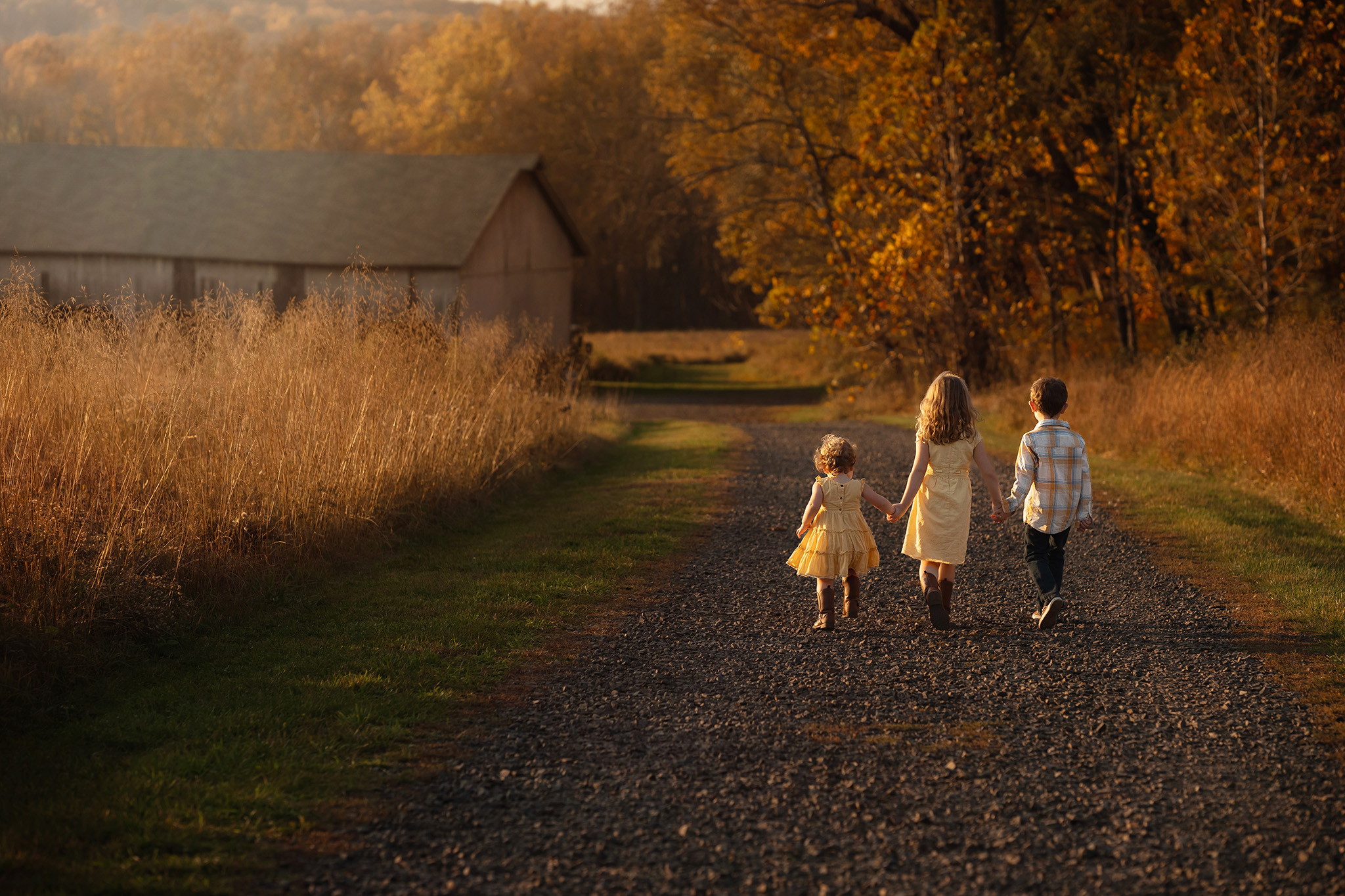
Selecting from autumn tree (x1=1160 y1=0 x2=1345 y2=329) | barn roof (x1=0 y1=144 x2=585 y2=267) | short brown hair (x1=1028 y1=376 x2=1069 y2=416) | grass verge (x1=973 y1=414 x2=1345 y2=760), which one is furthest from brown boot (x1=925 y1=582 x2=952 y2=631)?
barn roof (x1=0 y1=144 x2=585 y2=267)

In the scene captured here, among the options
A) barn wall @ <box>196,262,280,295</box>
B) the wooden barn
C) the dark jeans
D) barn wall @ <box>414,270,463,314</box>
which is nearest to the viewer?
the dark jeans

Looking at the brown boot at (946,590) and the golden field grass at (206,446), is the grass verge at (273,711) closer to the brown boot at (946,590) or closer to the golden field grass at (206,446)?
the golden field grass at (206,446)

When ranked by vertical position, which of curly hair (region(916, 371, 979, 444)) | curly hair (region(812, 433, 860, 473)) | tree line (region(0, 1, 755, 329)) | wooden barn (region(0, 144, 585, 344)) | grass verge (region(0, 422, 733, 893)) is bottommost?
grass verge (region(0, 422, 733, 893))

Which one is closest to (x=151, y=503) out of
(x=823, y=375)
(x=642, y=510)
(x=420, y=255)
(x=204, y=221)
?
(x=642, y=510)

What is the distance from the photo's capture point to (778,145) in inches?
1109

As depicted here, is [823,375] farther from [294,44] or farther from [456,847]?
[294,44]

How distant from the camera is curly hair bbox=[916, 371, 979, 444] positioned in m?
6.45

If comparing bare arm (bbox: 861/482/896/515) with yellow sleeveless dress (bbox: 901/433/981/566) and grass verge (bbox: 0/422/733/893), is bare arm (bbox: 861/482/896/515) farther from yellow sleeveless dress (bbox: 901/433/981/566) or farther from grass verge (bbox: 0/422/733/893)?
grass verge (bbox: 0/422/733/893)

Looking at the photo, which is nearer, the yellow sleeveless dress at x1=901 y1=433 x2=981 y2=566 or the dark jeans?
the yellow sleeveless dress at x1=901 y1=433 x2=981 y2=566

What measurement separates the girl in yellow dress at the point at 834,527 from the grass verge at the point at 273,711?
4.97 feet

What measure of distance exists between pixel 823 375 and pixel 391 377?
24584 millimetres

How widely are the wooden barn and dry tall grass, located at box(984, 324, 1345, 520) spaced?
14212 millimetres

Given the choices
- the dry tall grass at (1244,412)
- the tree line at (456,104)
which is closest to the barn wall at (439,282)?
the tree line at (456,104)

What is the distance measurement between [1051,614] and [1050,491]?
0.72 m
